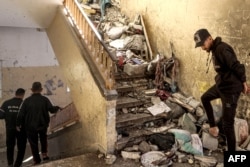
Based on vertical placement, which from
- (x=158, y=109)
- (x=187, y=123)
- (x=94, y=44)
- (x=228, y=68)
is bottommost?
(x=187, y=123)

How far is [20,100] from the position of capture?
5270 millimetres

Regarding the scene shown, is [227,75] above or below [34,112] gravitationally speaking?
above

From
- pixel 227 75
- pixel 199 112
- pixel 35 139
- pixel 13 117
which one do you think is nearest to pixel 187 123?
pixel 199 112

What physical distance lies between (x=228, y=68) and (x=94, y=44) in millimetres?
1963

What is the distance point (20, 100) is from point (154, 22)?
3205 millimetres

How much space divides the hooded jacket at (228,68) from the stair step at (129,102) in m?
1.68

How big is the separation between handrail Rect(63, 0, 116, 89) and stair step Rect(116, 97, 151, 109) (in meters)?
0.87

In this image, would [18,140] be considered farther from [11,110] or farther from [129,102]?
[129,102]

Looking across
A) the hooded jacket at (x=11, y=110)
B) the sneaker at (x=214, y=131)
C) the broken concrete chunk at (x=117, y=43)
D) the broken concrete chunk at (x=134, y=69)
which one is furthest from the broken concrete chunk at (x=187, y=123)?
the hooded jacket at (x=11, y=110)

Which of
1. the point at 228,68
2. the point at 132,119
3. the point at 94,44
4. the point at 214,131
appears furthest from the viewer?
the point at 132,119

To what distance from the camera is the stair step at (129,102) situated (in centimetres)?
459

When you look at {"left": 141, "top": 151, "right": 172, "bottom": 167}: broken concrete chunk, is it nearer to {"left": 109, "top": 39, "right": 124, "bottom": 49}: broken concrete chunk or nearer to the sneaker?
the sneaker

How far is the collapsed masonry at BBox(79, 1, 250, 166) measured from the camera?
3871mm

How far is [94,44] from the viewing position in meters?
4.10
